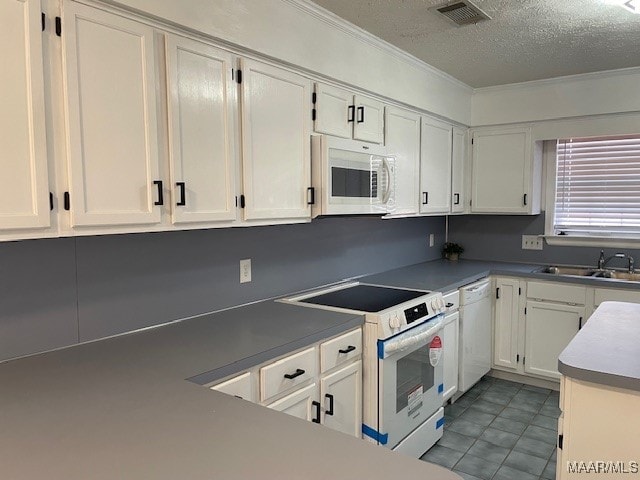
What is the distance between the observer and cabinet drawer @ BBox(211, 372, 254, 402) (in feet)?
5.33

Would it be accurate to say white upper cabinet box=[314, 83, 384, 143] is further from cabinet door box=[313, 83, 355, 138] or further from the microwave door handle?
the microwave door handle

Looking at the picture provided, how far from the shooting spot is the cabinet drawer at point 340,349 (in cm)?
207

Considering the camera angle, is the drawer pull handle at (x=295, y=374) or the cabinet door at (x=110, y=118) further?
the drawer pull handle at (x=295, y=374)

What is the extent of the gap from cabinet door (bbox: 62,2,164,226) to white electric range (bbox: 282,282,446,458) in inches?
45.1

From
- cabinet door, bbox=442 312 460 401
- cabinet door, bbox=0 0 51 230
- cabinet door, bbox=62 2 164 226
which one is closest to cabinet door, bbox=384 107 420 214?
cabinet door, bbox=442 312 460 401

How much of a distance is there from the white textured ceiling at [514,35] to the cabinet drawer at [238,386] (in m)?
1.75

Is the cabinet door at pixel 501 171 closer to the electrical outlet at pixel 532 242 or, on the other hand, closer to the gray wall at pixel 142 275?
the electrical outlet at pixel 532 242

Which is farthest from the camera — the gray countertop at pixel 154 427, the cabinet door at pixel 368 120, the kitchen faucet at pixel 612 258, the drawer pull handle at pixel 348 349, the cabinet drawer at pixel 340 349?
the kitchen faucet at pixel 612 258

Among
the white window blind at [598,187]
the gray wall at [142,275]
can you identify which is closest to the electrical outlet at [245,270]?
the gray wall at [142,275]

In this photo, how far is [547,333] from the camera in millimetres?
3635

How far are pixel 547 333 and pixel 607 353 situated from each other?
2.15 m

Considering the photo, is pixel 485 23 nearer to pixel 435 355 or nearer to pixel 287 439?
pixel 435 355

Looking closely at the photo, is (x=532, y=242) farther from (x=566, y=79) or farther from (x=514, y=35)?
(x=514, y=35)

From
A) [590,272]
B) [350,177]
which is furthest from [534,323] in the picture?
[350,177]
